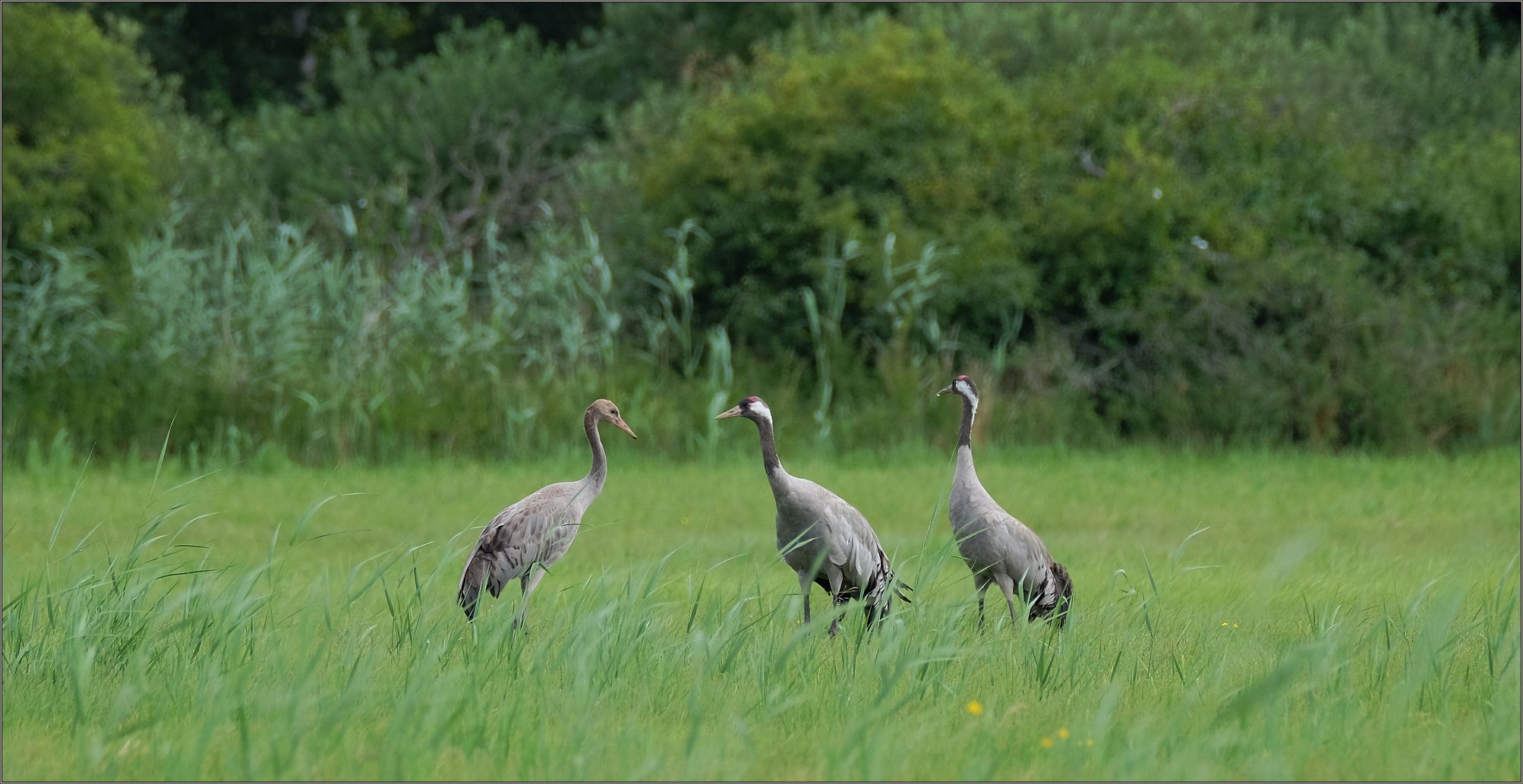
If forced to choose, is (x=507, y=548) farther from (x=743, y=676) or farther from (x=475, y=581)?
(x=743, y=676)

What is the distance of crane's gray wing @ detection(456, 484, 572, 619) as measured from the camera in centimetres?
803

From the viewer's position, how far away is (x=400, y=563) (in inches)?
392

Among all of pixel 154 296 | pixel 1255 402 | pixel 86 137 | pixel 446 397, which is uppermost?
pixel 86 137

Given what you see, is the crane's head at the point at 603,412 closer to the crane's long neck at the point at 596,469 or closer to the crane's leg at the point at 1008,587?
the crane's long neck at the point at 596,469

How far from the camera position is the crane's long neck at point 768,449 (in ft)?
25.1

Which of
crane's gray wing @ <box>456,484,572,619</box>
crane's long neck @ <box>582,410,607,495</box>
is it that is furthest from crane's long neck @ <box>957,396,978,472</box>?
crane's gray wing @ <box>456,484,572,619</box>

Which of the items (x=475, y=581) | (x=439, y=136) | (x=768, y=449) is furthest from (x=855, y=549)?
(x=439, y=136)

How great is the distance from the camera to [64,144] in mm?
15844

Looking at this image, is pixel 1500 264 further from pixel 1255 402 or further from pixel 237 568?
pixel 237 568

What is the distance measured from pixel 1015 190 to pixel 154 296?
8.38 metres

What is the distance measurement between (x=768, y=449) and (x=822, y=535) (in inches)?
18.5

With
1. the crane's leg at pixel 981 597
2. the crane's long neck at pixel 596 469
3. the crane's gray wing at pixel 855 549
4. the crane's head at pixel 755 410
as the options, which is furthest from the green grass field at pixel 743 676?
the crane's head at pixel 755 410

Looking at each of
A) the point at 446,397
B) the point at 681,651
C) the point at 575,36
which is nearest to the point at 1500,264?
the point at 446,397

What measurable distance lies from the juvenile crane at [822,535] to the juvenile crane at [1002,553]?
1.35 feet
